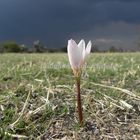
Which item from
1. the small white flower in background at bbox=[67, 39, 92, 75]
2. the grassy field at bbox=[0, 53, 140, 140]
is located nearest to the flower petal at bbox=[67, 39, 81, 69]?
the small white flower in background at bbox=[67, 39, 92, 75]

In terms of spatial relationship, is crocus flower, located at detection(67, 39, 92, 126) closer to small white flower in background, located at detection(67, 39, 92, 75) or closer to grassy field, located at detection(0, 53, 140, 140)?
small white flower in background, located at detection(67, 39, 92, 75)

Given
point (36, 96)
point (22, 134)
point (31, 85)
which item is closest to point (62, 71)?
point (31, 85)

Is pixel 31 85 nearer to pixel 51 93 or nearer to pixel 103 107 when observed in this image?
pixel 51 93

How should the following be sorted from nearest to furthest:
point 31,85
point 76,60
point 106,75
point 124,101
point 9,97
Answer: point 76,60 < point 124,101 < point 9,97 < point 31,85 < point 106,75

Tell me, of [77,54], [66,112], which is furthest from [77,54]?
[66,112]

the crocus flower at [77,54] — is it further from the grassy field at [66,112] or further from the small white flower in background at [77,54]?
the grassy field at [66,112]

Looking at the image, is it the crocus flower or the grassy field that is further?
the grassy field

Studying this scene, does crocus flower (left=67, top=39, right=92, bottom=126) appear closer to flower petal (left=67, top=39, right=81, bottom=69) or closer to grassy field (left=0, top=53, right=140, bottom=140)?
flower petal (left=67, top=39, right=81, bottom=69)

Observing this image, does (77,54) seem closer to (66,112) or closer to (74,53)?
(74,53)

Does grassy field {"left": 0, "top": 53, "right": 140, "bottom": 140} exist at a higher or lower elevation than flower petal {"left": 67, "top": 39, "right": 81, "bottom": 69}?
lower
